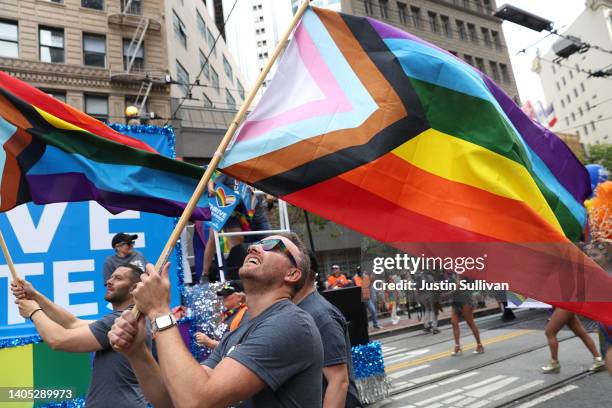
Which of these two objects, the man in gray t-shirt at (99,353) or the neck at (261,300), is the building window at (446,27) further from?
the neck at (261,300)

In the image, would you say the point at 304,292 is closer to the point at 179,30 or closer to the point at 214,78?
the point at 179,30

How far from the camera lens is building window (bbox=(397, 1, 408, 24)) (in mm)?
34781

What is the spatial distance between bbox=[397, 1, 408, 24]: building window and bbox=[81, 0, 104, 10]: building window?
2177 cm

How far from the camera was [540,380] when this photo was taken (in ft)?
20.9

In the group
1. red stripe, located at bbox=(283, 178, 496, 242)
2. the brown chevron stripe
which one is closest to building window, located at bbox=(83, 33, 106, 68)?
the brown chevron stripe

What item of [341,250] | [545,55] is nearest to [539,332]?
[341,250]

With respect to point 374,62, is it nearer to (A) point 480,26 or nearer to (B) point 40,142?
(B) point 40,142

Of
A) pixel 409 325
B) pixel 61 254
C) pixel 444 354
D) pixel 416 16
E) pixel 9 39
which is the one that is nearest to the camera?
pixel 61 254

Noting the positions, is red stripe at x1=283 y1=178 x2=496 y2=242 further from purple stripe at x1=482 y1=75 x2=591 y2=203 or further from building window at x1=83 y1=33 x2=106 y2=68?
building window at x1=83 y1=33 x2=106 y2=68

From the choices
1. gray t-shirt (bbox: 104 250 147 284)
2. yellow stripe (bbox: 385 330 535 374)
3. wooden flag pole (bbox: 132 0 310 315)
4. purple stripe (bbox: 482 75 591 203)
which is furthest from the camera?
yellow stripe (bbox: 385 330 535 374)

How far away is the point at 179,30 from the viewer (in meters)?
27.4

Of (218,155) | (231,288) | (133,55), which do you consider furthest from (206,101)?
(218,155)

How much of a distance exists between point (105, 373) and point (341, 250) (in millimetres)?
28093

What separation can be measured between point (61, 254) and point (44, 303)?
232cm
